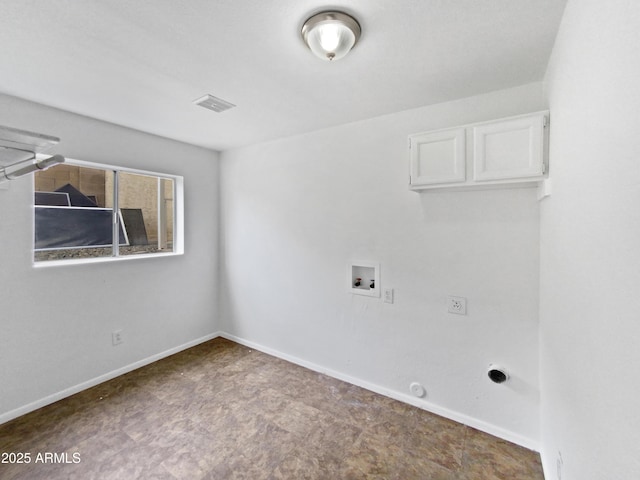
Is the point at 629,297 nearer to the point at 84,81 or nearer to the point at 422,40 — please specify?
the point at 422,40

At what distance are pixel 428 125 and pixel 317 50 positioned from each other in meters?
1.20

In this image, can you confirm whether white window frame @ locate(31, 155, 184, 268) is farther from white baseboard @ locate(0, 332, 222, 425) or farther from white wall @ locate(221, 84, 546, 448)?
white baseboard @ locate(0, 332, 222, 425)

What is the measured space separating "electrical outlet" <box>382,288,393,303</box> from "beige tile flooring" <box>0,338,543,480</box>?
86 centimetres

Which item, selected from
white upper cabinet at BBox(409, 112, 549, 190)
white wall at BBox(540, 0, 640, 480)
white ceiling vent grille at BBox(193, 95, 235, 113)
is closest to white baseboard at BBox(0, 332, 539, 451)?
white wall at BBox(540, 0, 640, 480)

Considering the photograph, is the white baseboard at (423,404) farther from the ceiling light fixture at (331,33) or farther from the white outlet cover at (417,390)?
the ceiling light fixture at (331,33)

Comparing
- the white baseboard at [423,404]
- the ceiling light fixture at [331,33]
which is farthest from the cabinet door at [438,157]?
the white baseboard at [423,404]

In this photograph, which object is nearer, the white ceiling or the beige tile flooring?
the white ceiling

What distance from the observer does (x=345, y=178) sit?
270 cm

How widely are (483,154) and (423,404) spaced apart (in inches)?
77.8

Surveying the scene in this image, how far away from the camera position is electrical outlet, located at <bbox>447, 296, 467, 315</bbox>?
2.15 m

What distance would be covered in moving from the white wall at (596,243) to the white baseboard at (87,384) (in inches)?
136

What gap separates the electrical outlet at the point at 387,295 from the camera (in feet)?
8.13

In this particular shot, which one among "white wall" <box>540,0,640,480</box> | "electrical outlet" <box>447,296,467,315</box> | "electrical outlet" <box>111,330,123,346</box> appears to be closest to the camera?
"white wall" <box>540,0,640,480</box>

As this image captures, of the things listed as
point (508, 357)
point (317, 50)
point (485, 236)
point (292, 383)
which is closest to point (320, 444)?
point (292, 383)
